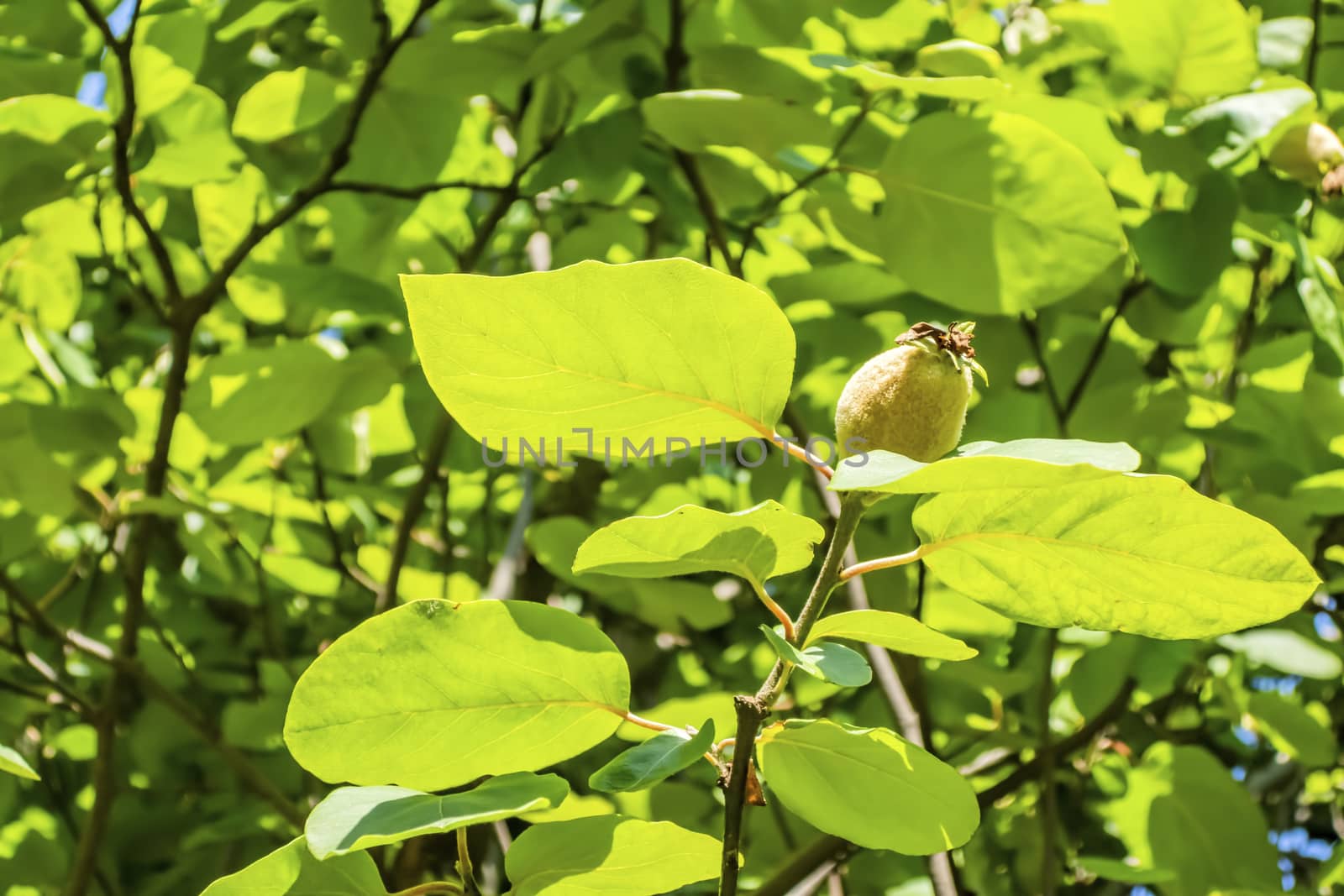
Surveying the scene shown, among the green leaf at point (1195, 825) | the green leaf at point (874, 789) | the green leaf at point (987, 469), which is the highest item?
the green leaf at point (987, 469)

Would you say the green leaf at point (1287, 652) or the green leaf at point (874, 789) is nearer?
the green leaf at point (874, 789)

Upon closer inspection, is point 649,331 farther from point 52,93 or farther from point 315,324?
point 315,324

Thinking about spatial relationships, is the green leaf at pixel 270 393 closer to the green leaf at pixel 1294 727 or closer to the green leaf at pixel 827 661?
the green leaf at pixel 827 661

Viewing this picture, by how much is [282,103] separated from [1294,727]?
128cm

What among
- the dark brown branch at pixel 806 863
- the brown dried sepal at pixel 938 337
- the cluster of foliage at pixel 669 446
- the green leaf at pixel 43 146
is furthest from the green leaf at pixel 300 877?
the green leaf at pixel 43 146

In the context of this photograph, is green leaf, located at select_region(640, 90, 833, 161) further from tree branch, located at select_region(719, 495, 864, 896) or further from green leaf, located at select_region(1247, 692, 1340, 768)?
green leaf, located at select_region(1247, 692, 1340, 768)

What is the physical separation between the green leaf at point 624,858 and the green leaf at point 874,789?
0.16 feet

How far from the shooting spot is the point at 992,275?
0.90m

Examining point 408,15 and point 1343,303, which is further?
point 408,15

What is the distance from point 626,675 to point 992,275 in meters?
0.49

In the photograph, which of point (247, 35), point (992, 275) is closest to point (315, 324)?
point (247, 35)

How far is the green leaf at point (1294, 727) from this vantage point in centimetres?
122

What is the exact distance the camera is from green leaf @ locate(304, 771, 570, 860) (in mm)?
447

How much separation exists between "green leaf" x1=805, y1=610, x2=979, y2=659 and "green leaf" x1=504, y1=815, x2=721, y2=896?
12 centimetres
